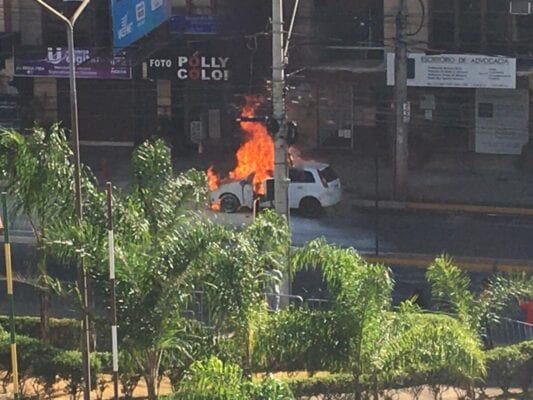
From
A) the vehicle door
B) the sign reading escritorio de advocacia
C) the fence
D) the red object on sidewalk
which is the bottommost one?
the fence

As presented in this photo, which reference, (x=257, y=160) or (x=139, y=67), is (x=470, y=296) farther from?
(x=139, y=67)

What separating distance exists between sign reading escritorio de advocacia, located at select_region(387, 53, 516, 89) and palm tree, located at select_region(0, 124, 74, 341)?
22767 millimetres

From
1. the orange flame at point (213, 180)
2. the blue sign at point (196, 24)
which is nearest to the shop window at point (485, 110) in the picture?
the blue sign at point (196, 24)

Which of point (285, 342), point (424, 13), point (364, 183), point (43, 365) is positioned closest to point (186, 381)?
point (285, 342)

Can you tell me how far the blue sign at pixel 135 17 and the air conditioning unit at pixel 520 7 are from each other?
10895 millimetres

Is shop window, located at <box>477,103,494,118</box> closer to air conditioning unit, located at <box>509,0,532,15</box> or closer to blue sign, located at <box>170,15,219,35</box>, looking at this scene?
air conditioning unit, located at <box>509,0,532,15</box>

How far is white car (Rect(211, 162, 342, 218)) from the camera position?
34.5 meters

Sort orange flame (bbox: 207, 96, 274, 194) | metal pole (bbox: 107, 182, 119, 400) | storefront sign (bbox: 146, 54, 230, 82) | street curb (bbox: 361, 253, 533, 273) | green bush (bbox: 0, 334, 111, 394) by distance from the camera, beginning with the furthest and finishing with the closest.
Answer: storefront sign (bbox: 146, 54, 230, 82), orange flame (bbox: 207, 96, 274, 194), street curb (bbox: 361, 253, 533, 273), green bush (bbox: 0, 334, 111, 394), metal pole (bbox: 107, 182, 119, 400)

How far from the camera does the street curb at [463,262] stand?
97.3 ft

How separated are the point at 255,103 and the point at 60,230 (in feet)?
85.2

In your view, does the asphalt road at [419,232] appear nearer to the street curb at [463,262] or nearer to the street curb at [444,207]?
the street curb at [444,207]

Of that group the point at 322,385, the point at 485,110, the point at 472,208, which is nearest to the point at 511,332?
the point at 322,385

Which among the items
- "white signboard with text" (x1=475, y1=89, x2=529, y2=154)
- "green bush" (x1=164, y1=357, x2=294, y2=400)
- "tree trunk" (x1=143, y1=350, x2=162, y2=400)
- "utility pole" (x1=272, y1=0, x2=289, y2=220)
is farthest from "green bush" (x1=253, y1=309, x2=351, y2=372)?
"white signboard with text" (x1=475, y1=89, x2=529, y2=154)

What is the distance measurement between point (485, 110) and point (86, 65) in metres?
13.0
